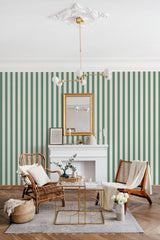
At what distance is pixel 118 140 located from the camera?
5617 mm

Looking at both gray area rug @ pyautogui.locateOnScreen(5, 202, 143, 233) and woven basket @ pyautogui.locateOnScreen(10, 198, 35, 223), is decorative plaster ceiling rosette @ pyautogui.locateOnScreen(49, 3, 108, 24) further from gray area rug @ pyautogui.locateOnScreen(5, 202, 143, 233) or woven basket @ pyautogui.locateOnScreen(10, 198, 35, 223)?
gray area rug @ pyautogui.locateOnScreen(5, 202, 143, 233)

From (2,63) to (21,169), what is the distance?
2804mm

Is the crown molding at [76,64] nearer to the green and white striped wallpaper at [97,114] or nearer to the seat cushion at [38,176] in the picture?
the green and white striped wallpaper at [97,114]

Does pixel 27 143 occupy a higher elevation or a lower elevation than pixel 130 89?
lower

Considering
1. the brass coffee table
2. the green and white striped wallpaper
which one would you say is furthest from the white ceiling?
the brass coffee table

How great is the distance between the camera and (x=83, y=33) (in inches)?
160

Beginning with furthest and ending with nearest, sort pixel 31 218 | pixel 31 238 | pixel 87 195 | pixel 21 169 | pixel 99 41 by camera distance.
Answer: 1. pixel 87 195
2. pixel 99 41
3. pixel 21 169
4. pixel 31 218
5. pixel 31 238

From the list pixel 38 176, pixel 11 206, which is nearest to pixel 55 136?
pixel 38 176

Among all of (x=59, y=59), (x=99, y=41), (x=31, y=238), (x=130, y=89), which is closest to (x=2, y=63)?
(x=59, y=59)

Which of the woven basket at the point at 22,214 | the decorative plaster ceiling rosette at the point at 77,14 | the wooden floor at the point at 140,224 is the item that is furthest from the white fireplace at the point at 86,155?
the decorative plaster ceiling rosette at the point at 77,14

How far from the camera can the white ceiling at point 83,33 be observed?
10.3 feet

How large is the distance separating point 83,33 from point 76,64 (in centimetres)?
156

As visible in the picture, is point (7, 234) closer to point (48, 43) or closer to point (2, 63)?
point (48, 43)

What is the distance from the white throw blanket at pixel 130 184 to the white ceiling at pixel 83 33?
2.42m
